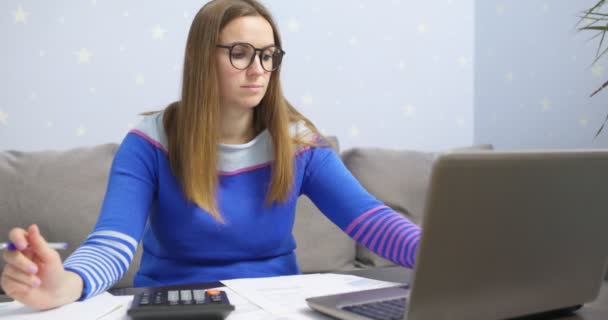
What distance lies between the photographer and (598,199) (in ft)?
2.28

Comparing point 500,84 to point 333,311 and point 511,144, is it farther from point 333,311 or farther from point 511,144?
point 333,311

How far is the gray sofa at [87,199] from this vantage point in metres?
1.84

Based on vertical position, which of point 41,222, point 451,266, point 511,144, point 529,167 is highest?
point 529,167

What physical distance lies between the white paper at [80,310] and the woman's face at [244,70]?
0.48 meters

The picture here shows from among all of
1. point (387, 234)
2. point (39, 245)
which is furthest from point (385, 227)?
point (39, 245)

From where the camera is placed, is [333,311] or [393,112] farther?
[393,112]

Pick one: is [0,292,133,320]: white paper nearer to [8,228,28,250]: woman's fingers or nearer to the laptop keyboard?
[8,228,28,250]: woman's fingers

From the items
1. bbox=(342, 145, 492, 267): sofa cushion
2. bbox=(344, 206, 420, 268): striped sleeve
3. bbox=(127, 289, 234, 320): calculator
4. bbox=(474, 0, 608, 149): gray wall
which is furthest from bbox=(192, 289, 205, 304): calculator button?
bbox=(474, 0, 608, 149): gray wall

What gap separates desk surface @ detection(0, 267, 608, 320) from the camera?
2.57 feet

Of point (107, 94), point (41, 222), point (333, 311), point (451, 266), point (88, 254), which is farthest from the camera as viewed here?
point (107, 94)

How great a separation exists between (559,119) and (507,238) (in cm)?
192

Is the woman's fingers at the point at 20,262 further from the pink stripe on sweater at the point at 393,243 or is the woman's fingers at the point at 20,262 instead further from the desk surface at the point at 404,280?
the pink stripe on sweater at the point at 393,243

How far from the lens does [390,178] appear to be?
2.26 metres

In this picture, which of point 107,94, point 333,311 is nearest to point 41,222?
point 107,94
